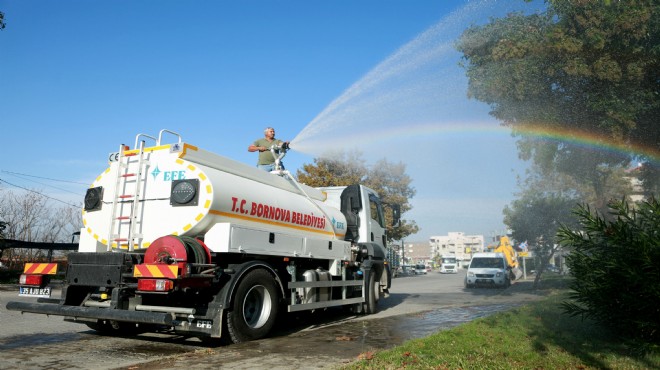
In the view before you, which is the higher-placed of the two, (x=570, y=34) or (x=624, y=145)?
(x=570, y=34)

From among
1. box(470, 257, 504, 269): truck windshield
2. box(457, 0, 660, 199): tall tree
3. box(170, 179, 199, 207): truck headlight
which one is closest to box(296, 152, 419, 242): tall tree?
box(470, 257, 504, 269): truck windshield

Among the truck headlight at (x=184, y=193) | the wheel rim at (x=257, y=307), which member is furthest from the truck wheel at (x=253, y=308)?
the truck headlight at (x=184, y=193)

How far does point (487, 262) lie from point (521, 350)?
869 inches

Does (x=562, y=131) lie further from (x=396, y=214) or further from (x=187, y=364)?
(x=187, y=364)

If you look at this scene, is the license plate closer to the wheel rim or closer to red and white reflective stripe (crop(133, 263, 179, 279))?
red and white reflective stripe (crop(133, 263, 179, 279))

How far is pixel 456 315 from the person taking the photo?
11.8 metres

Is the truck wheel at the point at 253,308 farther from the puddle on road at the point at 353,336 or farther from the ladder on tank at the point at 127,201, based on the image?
the ladder on tank at the point at 127,201

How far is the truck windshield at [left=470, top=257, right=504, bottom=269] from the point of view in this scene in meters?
26.7

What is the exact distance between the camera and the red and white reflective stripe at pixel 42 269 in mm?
7488

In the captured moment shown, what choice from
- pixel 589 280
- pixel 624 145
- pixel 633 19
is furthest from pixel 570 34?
pixel 589 280

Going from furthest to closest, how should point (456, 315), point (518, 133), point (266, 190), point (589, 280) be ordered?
1. point (518, 133)
2. point (456, 315)
3. point (266, 190)
4. point (589, 280)

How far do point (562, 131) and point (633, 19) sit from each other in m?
3.89

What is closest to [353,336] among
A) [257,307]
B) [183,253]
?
[257,307]

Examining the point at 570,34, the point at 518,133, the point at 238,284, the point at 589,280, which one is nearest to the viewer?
the point at 589,280
